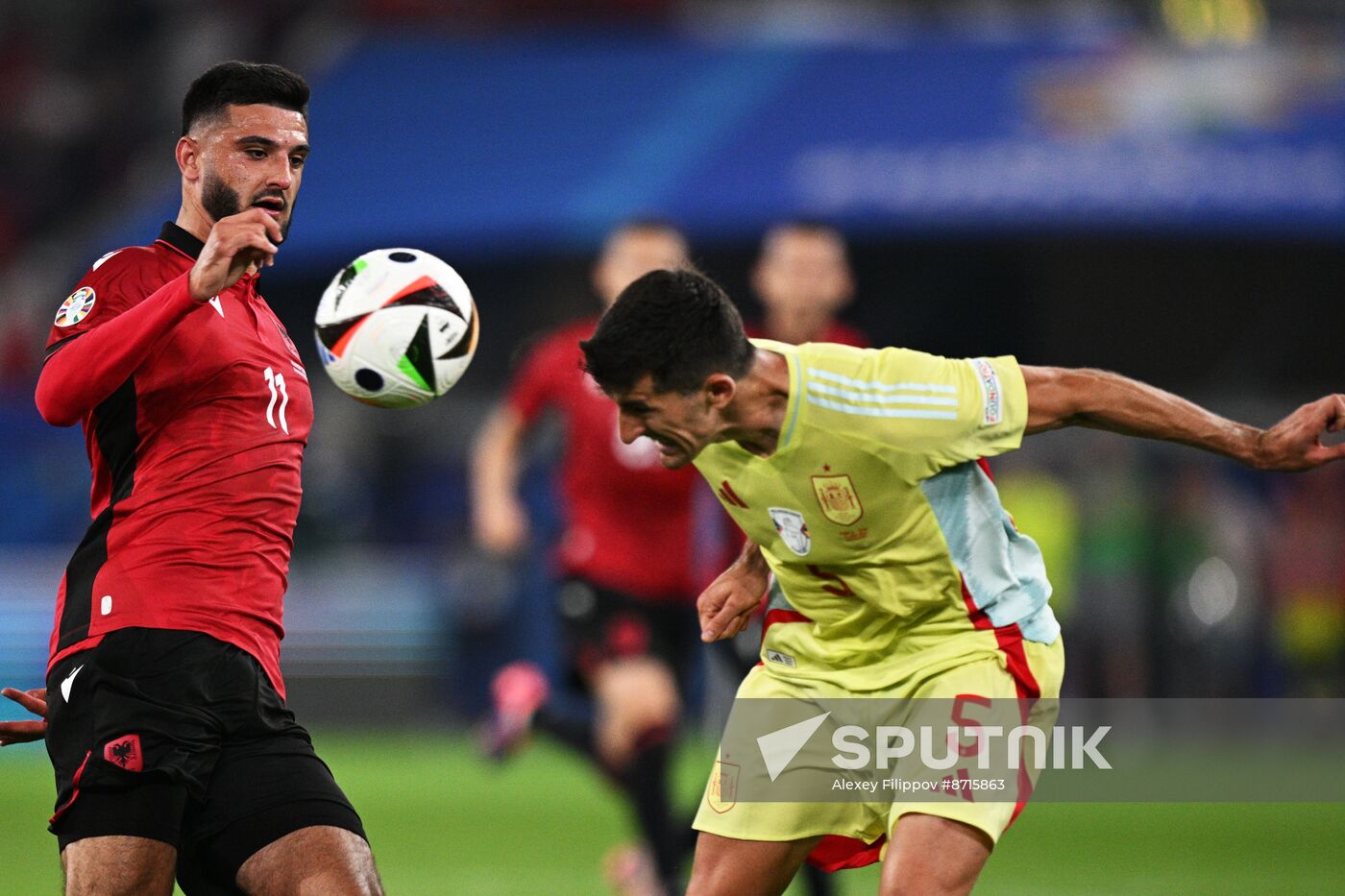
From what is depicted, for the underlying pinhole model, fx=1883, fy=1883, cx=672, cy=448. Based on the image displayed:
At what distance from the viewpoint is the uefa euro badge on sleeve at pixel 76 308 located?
14.4ft

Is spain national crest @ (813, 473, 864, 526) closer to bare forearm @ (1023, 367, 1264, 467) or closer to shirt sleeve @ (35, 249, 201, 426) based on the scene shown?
bare forearm @ (1023, 367, 1264, 467)

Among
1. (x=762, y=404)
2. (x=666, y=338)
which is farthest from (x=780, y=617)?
(x=666, y=338)

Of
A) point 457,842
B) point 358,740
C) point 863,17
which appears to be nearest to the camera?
point 457,842

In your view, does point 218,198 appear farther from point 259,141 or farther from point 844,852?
point 844,852

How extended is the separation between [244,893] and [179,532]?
86 centimetres

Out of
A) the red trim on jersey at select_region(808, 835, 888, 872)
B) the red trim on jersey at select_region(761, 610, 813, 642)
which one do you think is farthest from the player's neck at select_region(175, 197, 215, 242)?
the red trim on jersey at select_region(808, 835, 888, 872)

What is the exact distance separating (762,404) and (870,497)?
36 centimetres

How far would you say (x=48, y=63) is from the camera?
66.5 ft

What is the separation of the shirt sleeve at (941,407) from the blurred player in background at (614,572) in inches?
136

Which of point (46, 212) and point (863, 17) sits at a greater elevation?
point (863, 17)

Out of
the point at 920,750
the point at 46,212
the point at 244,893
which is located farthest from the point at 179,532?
the point at 46,212

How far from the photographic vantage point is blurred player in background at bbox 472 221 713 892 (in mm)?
8016

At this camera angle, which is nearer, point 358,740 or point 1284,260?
point 358,740

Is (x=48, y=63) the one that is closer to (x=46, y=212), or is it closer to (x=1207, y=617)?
(x=46, y=212)
